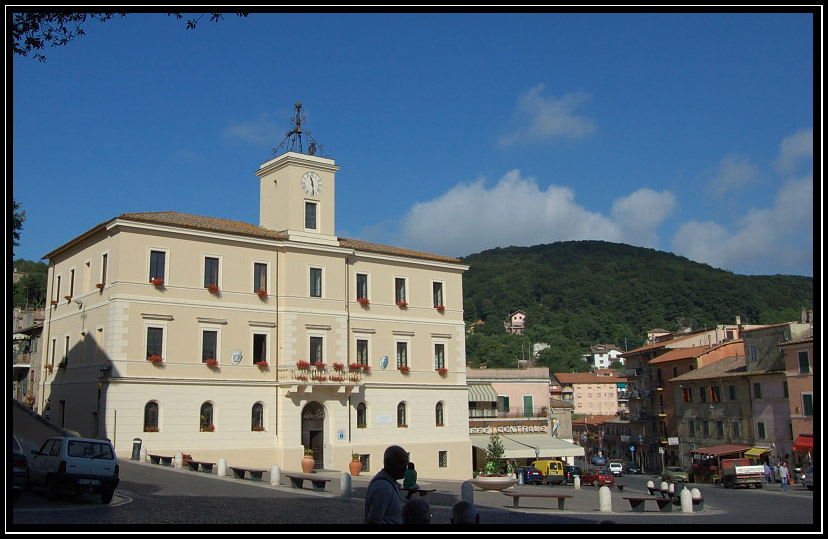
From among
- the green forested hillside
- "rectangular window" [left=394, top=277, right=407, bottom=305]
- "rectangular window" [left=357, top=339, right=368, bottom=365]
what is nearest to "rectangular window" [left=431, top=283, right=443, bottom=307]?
"rectangular window" [left=394, top=277, right=407, bottom=305]

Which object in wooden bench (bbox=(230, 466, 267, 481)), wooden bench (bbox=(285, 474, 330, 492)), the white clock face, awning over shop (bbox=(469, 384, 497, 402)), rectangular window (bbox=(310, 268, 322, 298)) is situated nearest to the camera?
wooden bench (bbox=(285, 474, 330, 492))

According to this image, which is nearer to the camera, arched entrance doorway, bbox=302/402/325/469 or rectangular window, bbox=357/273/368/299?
arched entrance doorway, bbox=302/402/325/469

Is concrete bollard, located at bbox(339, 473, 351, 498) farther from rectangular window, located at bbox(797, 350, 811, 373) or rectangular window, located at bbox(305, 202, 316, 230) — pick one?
rectangular window, located at bbox(797, 350, 811, 373)

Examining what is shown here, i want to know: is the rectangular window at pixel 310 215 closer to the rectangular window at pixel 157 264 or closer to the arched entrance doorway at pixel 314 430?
the rectangular window at pixel 157 264

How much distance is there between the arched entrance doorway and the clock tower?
847 centimetres

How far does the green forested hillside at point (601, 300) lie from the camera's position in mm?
132500

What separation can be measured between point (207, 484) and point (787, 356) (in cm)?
3484

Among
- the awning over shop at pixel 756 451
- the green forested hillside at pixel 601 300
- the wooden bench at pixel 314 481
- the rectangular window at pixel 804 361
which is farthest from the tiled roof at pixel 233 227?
the green forested hillside at pixel 601 300

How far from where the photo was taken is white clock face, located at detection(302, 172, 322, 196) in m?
42.4

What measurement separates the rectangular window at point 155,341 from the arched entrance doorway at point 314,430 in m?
7.74
